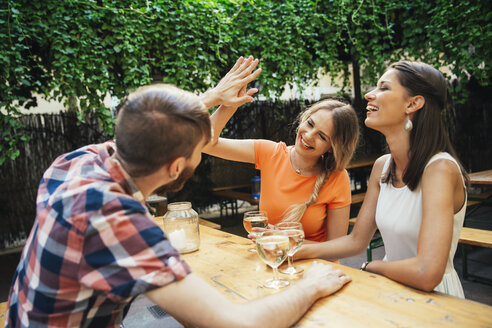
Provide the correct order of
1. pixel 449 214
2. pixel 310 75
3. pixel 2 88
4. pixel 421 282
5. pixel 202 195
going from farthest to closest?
pixel 202 195, pixel 310 75, pixel 2 88, pixel 449 214, pixel 421 282

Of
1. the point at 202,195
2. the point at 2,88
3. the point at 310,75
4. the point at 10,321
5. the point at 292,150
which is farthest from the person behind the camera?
the point at 202,195

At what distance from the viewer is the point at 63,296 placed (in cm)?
86

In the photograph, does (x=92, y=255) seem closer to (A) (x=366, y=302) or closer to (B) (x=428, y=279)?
(A) (x=366, y=302)

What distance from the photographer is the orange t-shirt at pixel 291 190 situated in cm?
202

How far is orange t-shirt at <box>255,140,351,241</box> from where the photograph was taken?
202cm

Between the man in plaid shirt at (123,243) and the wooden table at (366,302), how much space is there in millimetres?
147

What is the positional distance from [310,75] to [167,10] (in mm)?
2258

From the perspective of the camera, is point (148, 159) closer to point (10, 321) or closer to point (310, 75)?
point (10, 321)

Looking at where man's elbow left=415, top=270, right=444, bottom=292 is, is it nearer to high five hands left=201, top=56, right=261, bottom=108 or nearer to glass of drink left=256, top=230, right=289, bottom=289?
glass of drink left=256, top=230, right=289, bottom=289

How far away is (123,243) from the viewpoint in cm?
81

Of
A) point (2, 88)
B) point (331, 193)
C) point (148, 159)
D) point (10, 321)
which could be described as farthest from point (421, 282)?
point (2, 88)

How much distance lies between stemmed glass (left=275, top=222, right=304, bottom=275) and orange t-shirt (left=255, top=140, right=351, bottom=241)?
596 mm

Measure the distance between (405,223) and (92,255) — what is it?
4.47 ft

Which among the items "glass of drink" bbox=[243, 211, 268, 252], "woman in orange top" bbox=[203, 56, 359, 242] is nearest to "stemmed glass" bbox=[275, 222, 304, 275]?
"glass of drink" bbox=[243, 211, 268, 252]
